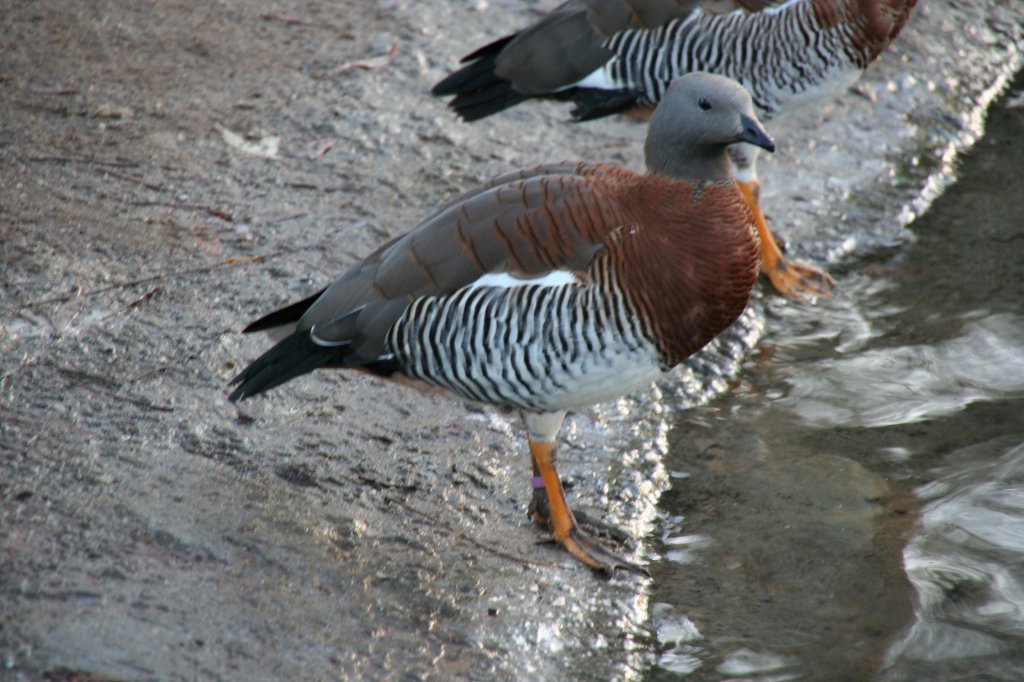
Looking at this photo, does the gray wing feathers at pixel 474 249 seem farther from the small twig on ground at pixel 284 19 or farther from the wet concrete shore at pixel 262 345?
the small twig on ground at pixel 284 19

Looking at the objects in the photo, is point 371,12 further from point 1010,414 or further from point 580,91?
point 1010,414

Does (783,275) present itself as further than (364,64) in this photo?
No

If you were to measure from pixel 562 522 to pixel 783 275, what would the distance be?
7.70ft

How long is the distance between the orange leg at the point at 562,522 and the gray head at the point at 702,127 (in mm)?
1097

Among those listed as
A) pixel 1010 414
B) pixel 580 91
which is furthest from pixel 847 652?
pixel 580 91

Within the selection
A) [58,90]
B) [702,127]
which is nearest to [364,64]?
[58,90]

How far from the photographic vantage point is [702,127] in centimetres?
410

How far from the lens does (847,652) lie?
393 cm

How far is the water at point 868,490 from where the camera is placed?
13.1 feet

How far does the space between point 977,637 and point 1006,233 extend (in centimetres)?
318

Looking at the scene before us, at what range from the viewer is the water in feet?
13.1

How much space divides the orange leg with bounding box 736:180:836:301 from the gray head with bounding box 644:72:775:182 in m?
1.94

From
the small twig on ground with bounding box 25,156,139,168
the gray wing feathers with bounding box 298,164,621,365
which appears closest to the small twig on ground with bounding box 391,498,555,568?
the gray wing feathers with bounding box 298,164,621,365

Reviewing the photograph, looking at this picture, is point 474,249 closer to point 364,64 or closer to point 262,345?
point 262,345
